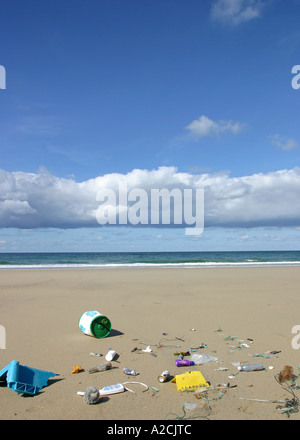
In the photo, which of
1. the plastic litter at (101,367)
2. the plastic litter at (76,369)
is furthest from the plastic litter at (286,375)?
the plastic litter at (76,369)

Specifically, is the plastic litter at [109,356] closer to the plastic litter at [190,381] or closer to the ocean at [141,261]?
the plastic litter at [190,381]

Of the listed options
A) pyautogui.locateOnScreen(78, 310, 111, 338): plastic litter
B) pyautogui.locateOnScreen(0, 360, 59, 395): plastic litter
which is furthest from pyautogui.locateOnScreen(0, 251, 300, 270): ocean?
pyautogui.locateOnScreen(0, 360, 59, 395): plastic litter

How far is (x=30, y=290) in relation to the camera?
10.9 m

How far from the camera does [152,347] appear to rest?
4.80 meters

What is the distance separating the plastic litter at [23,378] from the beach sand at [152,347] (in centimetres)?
8

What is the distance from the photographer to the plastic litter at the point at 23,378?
10.7 ft

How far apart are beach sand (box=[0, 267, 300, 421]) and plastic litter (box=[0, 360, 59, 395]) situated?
8cm

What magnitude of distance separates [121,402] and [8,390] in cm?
132

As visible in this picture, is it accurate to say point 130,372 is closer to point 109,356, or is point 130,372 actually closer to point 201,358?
point 109,356

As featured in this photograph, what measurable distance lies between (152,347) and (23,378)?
2.06 m

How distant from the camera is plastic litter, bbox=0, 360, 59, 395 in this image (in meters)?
3.26

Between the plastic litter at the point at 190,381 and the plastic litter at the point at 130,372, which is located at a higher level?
the plastic litter at the point at 190,381
